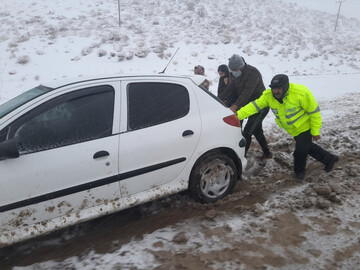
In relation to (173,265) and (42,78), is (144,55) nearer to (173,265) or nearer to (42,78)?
(42,78)

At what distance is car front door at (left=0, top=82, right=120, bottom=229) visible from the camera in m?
2.69

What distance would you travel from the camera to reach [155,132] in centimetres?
329

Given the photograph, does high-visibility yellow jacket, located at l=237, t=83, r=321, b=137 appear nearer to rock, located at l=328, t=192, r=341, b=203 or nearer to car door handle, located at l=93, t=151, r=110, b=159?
rock, located at l=328, t=192, r=341, b=203

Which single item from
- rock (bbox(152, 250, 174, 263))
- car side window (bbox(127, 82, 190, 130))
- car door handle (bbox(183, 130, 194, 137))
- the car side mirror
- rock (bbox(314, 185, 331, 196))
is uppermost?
car side window (bbox(127, 82, 190, 130))

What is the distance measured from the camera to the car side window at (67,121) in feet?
9.02

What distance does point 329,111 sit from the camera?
7988mm

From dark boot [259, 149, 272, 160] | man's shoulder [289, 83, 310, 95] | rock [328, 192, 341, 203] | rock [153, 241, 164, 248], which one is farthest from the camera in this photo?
dark boot [259, 149, 272, 160]

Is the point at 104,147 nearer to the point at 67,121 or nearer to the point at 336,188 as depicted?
the point at 67,121

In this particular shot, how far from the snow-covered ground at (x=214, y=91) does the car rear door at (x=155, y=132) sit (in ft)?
1.93

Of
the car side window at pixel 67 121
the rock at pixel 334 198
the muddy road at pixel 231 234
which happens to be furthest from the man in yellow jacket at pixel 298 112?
the car side window at pixel 67 121

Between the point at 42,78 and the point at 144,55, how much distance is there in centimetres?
531

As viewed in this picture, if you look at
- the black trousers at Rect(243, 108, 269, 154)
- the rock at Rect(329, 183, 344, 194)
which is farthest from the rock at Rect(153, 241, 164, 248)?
the black trousers at Rect(243, 108, 269, 154)

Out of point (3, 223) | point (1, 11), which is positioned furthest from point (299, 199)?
point (1, 11)

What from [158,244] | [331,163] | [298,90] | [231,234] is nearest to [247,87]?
→ [298,90]
